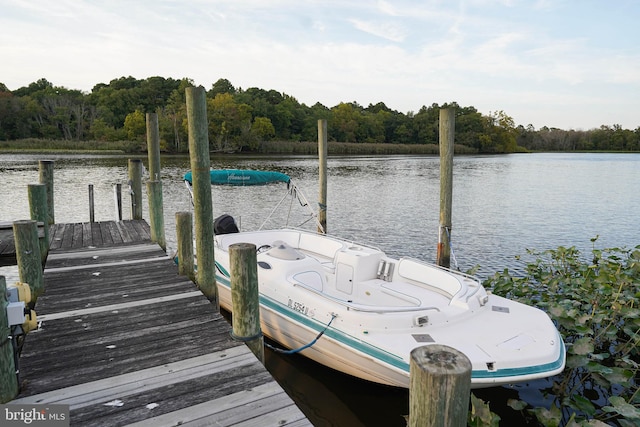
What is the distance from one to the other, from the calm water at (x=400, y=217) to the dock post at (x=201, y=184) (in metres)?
1.66

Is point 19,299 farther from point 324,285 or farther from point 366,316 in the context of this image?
point 324,285

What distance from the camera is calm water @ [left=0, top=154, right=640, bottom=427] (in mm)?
5121

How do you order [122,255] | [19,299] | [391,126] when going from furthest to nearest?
1. [391,126]
2. [122,255]
3. [19,299]

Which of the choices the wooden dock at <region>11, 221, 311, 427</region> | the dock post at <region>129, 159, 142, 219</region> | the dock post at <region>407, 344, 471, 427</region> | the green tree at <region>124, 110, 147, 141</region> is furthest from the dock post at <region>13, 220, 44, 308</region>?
the green tree at <region>124, 110, 147, 141</region>

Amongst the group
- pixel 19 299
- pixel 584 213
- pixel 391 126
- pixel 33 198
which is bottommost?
pixel 584 213

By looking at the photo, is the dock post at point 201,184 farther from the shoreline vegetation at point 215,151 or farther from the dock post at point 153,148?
the shoreline vegetation at point 215,151

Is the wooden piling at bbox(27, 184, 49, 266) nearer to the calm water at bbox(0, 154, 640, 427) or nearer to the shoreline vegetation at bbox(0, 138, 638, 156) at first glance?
the calm water at bbox(0, 154, 640, 427)

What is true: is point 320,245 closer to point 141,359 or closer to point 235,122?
point 141,359

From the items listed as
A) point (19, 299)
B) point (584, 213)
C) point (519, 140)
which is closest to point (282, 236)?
point (19, 299)

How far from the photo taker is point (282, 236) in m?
8.31

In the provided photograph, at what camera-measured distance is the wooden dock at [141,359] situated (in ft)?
9.64

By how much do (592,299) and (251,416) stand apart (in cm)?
562

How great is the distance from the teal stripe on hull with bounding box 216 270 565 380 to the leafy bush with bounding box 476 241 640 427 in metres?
0.39

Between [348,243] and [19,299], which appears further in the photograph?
[348,243]
